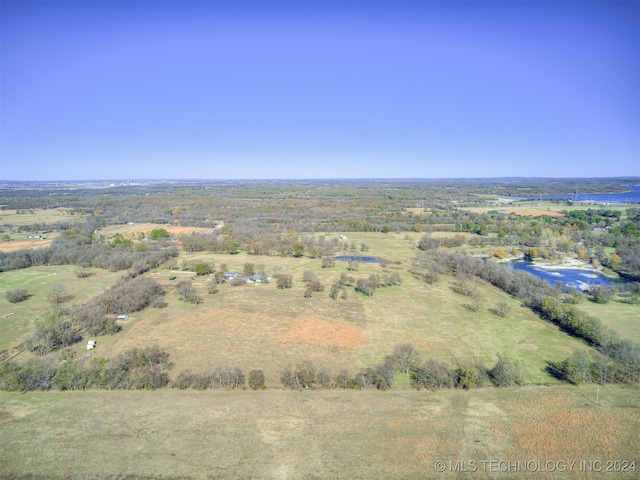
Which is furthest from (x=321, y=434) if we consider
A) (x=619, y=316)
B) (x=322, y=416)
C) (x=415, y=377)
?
(x=619, y=316)

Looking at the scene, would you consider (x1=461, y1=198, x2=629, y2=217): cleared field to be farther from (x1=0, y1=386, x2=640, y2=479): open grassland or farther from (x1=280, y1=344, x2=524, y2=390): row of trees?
(x1=0, y1=386, x2=640, y2=479): open grassland

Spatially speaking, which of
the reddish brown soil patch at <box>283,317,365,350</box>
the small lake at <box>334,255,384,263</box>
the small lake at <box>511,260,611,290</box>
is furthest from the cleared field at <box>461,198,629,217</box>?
the reddish brown soil patch at <box>283,317,365,350</box>

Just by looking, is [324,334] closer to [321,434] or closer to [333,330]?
[333,330]

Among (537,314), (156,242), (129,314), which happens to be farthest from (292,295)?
(156,242)

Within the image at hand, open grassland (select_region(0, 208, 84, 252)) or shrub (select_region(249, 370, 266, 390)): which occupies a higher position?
open grassland (select_region(0, 208, 84, 252))

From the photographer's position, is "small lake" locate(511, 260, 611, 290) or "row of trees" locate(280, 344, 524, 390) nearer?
"row of trees" locate(280, 344, 524, 390)
